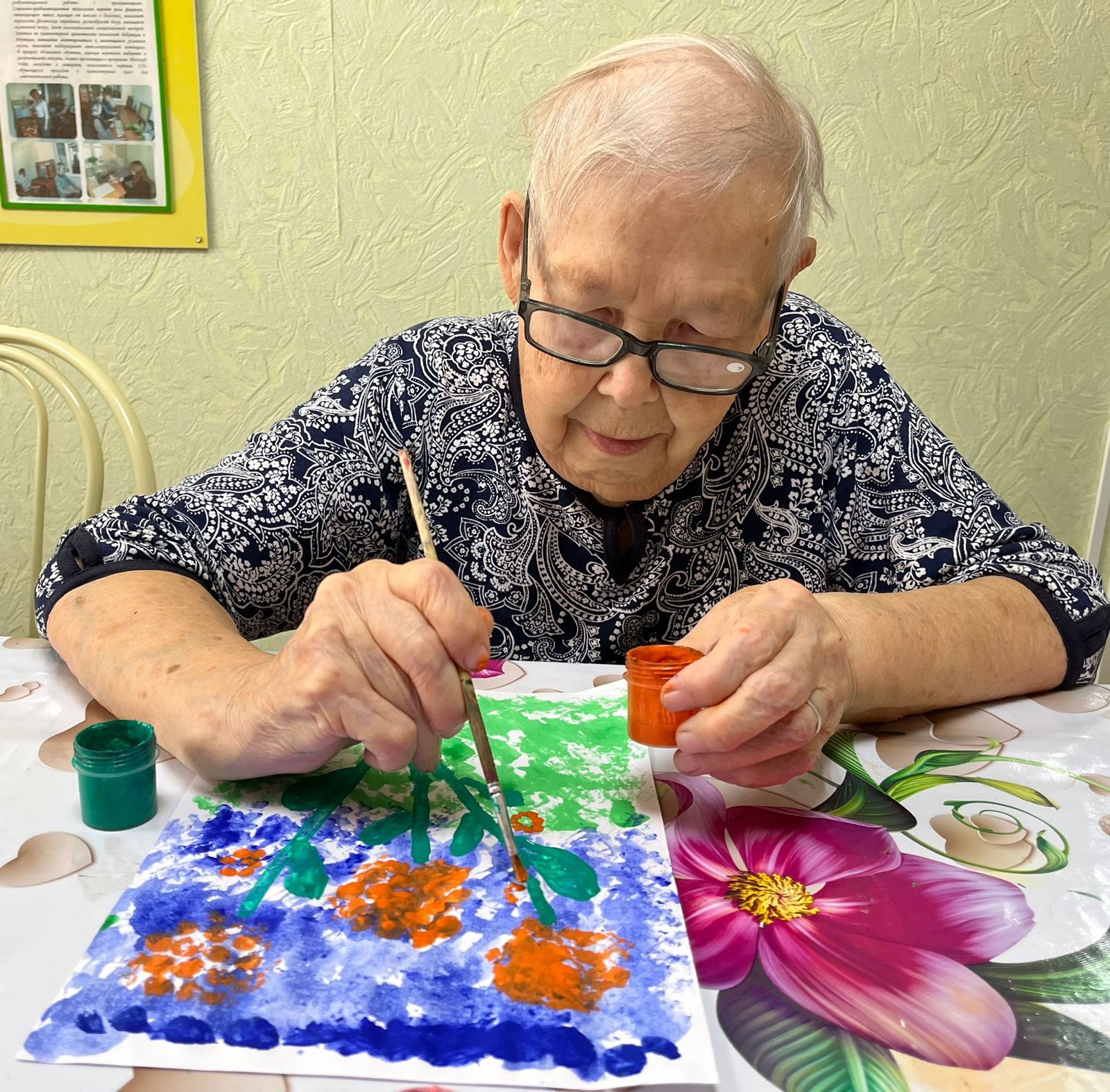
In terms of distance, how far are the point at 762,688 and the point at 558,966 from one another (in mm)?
294

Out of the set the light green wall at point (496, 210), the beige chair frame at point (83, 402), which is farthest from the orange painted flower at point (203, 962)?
the light green wall at point (496, 210)

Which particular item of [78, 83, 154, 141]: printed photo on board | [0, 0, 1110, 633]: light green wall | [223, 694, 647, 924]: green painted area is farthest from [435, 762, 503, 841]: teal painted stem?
[78, 83, 154, 141]: printed photo on board

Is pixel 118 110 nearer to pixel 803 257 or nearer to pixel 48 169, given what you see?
pixel 48 169

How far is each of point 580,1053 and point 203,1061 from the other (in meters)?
0.21

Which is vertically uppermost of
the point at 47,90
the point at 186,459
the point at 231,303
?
the point at 47,90

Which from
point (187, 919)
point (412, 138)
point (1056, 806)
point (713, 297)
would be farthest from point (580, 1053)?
point (412, 138)

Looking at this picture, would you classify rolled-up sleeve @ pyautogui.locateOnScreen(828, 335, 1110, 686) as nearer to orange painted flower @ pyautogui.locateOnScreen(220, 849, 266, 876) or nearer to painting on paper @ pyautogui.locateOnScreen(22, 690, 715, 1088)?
painting on paper @ pyautogui.locateOnScreen(22, 690, 715, 1088)

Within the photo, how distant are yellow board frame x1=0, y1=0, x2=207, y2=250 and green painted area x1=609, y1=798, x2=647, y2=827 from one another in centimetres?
187

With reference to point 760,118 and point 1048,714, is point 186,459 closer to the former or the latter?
point 760,118

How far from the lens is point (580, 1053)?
59 centimetres

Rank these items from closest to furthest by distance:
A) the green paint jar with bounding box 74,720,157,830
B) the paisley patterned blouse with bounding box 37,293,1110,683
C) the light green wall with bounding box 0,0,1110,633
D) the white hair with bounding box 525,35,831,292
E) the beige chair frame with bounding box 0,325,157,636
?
the green paint jar with bounding box 74,720,157,830, the white hair with bounding box 525,35,831,292, the paisley patterned blouse with bounding box 37,293,1110,683, the beige chair frame with bounding box 0,325,157,636, the light green wall with bounding box 0,0,1110,633

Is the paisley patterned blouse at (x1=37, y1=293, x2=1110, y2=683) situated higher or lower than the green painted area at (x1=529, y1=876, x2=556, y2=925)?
higher

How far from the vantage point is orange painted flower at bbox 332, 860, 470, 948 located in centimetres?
70

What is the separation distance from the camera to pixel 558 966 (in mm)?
662
